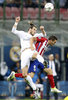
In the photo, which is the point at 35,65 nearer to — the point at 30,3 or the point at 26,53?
the point at 26,53

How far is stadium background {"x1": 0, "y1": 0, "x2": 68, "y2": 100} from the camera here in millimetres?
21500

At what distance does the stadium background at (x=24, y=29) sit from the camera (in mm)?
21500

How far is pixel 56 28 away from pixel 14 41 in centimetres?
190

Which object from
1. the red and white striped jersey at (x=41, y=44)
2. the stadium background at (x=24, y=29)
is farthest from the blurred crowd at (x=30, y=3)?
the red and white striped jersey at (x=41, y=44)

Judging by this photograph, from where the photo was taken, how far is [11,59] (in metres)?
23.3

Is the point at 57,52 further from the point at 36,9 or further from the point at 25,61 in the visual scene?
the point at 25,61

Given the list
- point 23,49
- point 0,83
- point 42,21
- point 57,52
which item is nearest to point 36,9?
point 42,21

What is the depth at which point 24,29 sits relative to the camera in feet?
76.2

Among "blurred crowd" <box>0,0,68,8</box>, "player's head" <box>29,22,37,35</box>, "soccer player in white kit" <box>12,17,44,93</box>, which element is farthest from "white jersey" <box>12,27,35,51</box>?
"blurred crowd" <box>0,0,68,8</box>

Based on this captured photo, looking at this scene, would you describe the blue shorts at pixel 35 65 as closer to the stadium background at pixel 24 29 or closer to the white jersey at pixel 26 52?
the white jersey at pixel 26 52

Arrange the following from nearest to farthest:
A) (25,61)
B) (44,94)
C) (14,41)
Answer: (25,61) < (44,94) < (14,41)

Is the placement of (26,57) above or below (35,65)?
above

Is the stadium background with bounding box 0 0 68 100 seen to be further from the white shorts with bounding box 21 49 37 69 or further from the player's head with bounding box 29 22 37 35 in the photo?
the player's head with bounding box 29 22 37 35

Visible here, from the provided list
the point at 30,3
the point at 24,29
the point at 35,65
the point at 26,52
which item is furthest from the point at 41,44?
the point at 30,3
